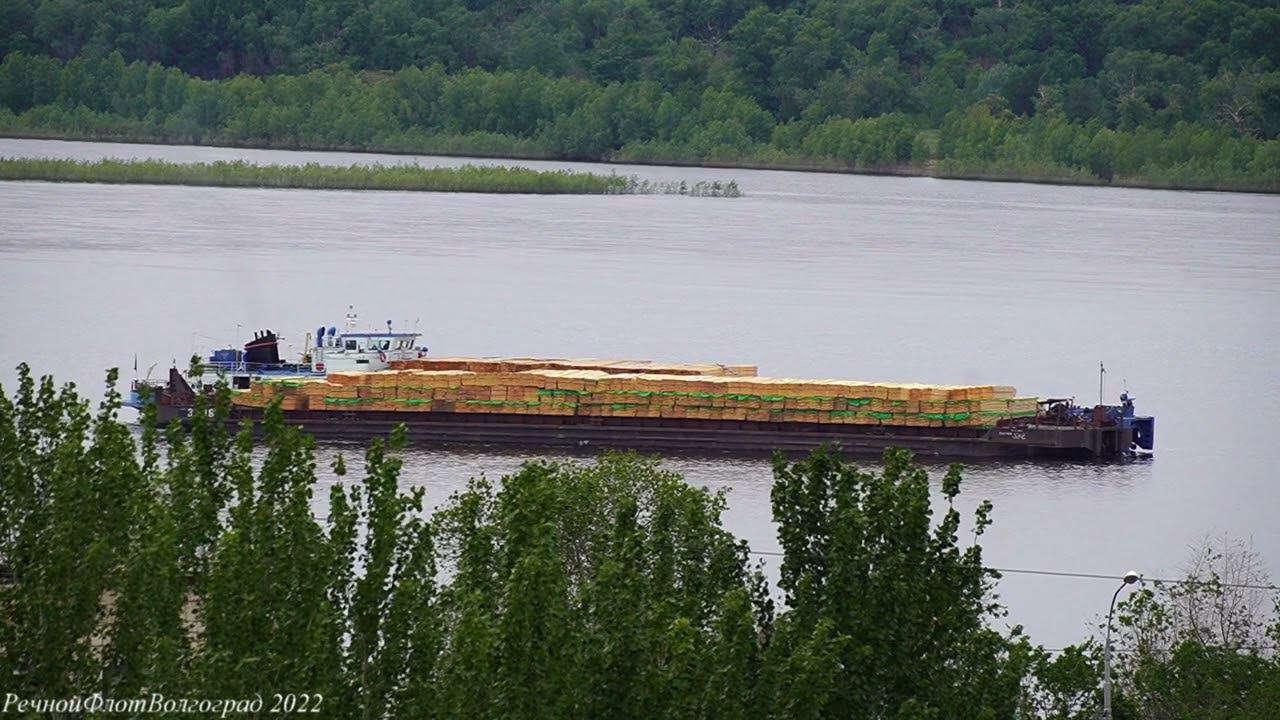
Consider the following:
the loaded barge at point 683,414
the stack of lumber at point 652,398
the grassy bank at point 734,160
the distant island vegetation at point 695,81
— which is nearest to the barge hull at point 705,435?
the loaded barge at point 683,414

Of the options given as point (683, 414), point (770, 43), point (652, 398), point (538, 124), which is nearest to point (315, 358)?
point (652, 398)

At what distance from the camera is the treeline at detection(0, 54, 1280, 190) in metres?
156

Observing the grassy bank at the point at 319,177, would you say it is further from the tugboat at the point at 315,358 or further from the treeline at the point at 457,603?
the treeline at the point at 457,603

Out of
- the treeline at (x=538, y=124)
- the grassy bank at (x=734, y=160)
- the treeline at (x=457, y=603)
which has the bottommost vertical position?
the treeline at (x=457, y=603)

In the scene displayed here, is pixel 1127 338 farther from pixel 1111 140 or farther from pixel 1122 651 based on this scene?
pixel 1111 140

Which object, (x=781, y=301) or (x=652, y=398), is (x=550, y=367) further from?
(x=781, y=301)

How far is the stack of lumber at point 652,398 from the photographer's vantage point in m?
53.7

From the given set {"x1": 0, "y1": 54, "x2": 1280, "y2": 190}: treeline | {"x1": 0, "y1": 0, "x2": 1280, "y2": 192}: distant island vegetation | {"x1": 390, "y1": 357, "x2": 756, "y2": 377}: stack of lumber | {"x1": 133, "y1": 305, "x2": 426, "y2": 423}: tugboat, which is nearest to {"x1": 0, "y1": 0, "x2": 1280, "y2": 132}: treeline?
{"x1": 0, "y1": 0, "x2": 1280, "y2": 192}: distant island vegetation

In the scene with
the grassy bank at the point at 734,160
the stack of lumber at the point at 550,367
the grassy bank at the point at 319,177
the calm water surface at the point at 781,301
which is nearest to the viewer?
the calm water surface at the point at 781,301

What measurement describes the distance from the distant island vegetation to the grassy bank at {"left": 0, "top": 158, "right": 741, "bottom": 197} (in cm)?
2492

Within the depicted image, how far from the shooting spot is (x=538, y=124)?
158250 millimetres

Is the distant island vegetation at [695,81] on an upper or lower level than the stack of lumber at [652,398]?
upper

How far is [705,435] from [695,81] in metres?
113

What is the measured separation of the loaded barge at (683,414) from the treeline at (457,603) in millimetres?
25920
